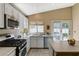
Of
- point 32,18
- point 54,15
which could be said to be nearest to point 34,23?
point 32,18

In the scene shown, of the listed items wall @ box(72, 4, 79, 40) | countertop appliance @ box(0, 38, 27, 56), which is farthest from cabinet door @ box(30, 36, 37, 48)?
countertop appliance @ box(0, 38, 27, 56)

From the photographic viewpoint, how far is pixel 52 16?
888cm

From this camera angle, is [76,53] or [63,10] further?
[63,10]

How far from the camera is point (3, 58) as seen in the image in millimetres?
990

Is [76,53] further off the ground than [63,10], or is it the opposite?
[63,10]

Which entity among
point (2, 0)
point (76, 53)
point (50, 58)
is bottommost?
point (76, 53)

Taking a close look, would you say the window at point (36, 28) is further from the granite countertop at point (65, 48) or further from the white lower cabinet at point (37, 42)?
the granite countertop at point (65, 48)

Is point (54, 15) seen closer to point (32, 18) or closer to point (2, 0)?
point (32, 18)

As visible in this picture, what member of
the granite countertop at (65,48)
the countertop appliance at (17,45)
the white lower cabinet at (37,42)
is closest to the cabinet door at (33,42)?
the white lower cabinet at (37,42)

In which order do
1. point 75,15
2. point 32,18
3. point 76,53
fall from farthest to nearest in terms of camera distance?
point 32,18, point 75,15, point 76,53

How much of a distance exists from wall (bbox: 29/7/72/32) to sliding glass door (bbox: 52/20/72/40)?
330mm

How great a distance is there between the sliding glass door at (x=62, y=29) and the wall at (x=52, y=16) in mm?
330

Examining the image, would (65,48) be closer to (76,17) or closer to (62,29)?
(76,17)

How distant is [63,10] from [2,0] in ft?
26.8
